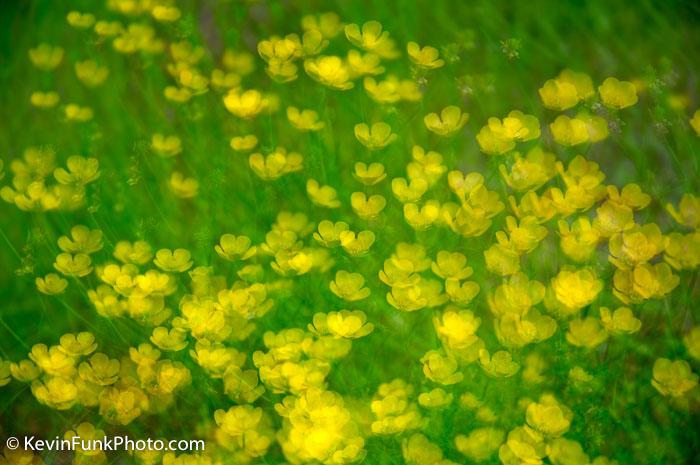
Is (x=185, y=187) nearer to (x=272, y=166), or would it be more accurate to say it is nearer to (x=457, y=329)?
(x=272, y=166)

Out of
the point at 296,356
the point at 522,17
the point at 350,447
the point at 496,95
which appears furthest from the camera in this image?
the point at 522,17

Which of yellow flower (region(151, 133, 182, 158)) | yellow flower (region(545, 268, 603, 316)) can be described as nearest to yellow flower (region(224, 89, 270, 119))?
yellow flower (region(151, 133, 182, 158))

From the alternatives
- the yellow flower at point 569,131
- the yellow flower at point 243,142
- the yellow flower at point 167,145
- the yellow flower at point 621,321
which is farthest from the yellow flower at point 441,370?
the yellow flower at point 167,145

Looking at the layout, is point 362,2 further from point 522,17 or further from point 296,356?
point 296,356

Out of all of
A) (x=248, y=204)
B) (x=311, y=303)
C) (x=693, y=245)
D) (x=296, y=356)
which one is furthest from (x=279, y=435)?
(x=693, y=245)

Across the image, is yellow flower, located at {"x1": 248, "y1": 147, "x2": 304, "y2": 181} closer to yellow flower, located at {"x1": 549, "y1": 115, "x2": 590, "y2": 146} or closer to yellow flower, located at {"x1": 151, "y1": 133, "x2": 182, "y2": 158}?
yellow flower, located at {"x1": 151, "y1": 133, "x2": 182, "y2": 158}

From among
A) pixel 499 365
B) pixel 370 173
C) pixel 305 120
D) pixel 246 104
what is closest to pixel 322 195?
pixel 370 173
